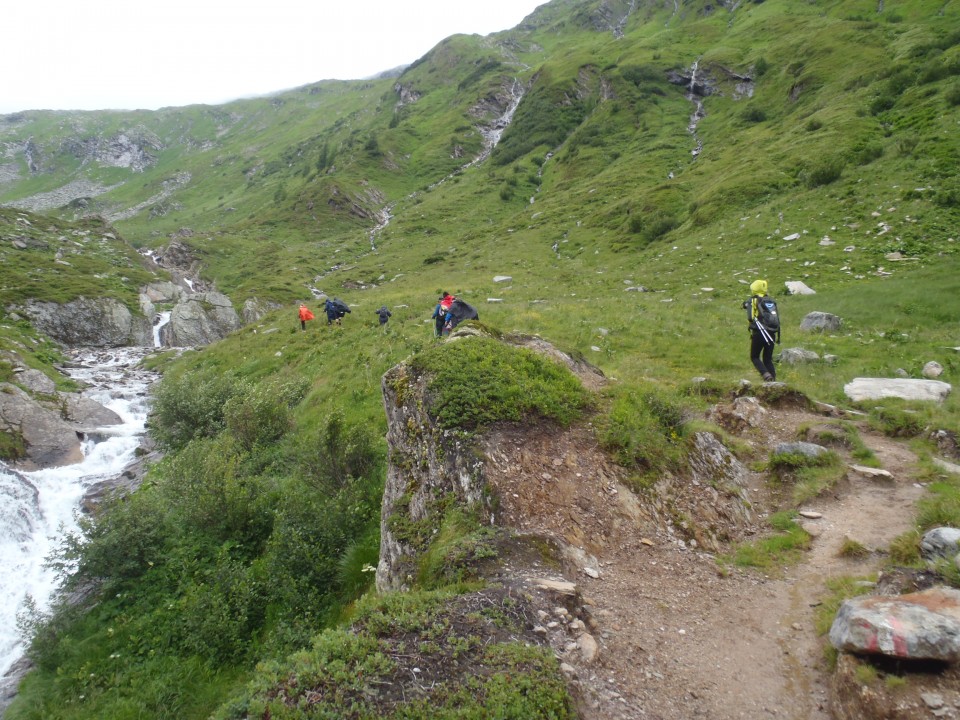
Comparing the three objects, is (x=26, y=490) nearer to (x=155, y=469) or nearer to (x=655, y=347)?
(x=155, y=469)

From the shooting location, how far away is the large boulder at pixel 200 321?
1566 inches

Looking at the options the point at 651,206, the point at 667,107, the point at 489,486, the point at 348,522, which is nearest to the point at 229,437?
the point at 348,522

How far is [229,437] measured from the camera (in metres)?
15.6

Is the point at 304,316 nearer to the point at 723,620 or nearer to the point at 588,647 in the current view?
the point at 588,647

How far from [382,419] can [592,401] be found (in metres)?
7.66

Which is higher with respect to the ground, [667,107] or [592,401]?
[667,107]

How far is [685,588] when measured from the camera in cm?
678

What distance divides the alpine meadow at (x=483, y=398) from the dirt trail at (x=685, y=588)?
0.22 metres

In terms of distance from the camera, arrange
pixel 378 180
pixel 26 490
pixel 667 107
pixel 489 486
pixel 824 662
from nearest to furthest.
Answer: pixel 824 662
pixel 489 486
pixel 26 490
pixel 667 107
pixel 378 180

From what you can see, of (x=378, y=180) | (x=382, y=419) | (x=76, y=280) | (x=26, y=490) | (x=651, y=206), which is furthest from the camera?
(x=378, y=180)

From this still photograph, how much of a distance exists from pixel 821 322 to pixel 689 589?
17.2m

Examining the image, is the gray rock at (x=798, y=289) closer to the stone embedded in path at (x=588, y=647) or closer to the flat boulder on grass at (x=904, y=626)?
the flat boulder on grass at (x=904, y=626)

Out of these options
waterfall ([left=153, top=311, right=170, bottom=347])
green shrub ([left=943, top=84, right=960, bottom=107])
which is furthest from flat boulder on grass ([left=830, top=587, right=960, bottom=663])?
waterfall ([left=153, top=311, right=170, bottom=347])

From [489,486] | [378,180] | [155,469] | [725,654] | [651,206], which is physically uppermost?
[378,180]
